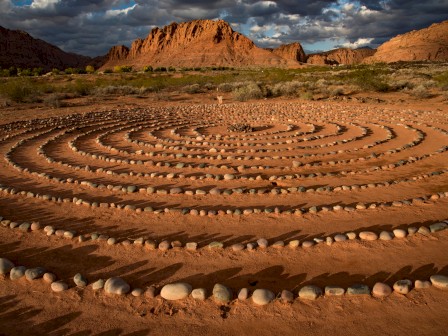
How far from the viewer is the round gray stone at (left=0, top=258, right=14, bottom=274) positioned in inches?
144

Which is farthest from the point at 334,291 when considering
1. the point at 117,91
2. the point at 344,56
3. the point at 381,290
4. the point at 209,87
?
the point at 344,56

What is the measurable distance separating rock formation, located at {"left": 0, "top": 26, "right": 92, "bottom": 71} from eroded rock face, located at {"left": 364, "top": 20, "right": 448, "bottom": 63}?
6707 cm

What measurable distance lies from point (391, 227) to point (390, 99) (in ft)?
51.5

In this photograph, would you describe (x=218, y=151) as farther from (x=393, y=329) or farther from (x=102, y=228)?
(x=393, y=329)

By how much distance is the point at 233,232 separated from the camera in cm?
443

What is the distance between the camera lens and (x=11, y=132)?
11.1m

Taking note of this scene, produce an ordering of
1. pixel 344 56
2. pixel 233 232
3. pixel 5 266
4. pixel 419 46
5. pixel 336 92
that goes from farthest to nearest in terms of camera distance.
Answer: pixel 344 56 → pixel 419 46 → pixel 336 92 → pixel 233 232 → pixel 5 266

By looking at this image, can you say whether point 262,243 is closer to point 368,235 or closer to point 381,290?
point 368,235

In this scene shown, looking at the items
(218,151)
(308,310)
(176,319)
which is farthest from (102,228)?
(218,151)

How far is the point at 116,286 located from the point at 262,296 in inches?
51.0

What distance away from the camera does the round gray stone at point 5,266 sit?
365 cm

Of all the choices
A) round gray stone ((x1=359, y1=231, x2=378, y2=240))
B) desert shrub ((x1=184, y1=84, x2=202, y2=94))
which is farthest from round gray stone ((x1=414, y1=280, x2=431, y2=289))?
desert shrub ((x1=184, y1=84, x2=202, y2=94))

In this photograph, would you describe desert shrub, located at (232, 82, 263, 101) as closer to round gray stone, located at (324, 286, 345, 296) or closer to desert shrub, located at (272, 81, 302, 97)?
desert shrub, located at (272, 81, 302, 97)

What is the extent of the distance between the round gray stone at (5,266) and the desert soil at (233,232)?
17 centimetres
